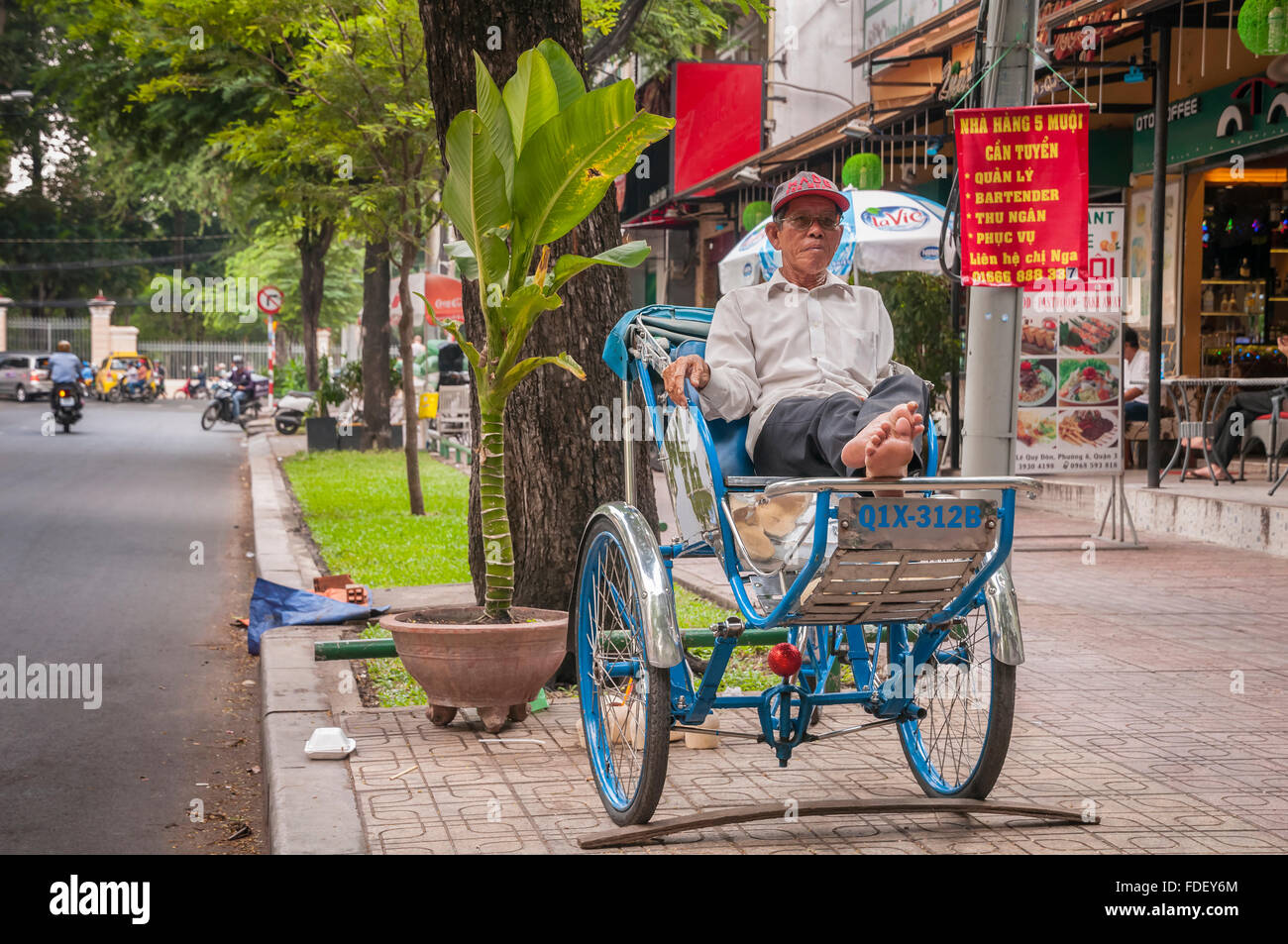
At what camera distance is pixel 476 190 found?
16.6 feet

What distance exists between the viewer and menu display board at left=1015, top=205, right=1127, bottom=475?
34.9 feet

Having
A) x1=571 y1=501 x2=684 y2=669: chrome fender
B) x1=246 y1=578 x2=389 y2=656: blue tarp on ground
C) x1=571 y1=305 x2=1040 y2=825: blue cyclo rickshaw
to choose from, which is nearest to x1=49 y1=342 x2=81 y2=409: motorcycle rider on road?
x1=246 y1=578 x2=389 y2=656: blue tarp on ground

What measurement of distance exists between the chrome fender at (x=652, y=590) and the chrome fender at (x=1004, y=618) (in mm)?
925

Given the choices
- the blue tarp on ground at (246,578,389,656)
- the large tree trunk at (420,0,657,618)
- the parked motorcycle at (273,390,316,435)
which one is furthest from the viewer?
the parked motorcycle at (273,390,316,435)

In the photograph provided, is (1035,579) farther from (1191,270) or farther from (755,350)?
(1191,270)

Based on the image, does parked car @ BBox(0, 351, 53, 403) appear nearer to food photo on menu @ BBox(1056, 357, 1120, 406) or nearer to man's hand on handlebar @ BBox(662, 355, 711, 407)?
food photo on menu @ BBox(1056, 357, 1120, 406)

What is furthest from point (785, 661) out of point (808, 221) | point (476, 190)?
point (476, 190)

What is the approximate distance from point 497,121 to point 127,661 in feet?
13.1

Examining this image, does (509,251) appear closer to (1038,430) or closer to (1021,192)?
(1021,192)

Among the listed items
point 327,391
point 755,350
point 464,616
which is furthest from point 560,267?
point 327,391

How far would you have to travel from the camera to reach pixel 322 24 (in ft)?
43.4

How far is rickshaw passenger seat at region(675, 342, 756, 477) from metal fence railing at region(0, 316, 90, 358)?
60024mm

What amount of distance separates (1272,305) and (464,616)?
523 inches
